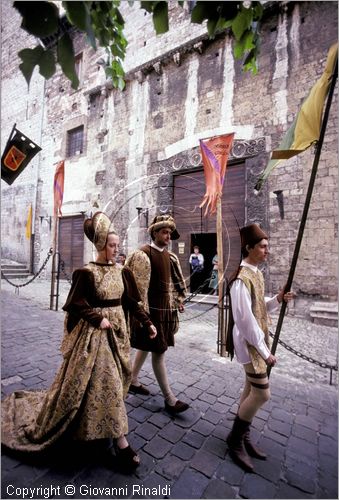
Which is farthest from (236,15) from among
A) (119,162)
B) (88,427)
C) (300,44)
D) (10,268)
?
(10,268)

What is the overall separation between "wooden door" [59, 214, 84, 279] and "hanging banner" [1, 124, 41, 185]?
853 centimetres

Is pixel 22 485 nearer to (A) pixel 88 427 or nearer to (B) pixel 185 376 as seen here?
(A) pixel 88 427

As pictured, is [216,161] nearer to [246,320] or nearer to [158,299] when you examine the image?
[158,299]

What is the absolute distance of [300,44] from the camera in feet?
24.8

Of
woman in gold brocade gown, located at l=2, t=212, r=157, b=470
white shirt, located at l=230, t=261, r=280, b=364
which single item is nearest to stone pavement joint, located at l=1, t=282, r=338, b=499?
woman in gold brocade gown, located at l=2, t=212, r=157, b=470

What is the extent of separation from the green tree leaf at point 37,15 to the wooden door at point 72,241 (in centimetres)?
1193

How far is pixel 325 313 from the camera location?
6699 millimetres

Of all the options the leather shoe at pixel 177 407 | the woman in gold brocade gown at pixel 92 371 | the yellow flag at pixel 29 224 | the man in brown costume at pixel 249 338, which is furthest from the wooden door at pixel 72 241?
the man in brown costume at pixel 249 338

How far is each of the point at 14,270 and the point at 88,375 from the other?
48.7 ft

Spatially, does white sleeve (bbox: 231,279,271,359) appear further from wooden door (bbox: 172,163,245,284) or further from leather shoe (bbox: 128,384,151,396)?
wooden door (bbox: 172,163,245,284)

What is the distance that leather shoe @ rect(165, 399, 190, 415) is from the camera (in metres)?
2.73

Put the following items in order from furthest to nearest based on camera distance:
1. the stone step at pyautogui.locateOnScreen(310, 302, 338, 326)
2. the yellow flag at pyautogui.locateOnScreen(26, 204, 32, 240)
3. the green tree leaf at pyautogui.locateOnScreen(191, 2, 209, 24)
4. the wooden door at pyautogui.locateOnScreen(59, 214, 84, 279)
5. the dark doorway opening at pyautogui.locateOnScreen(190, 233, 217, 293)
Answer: the yellow flag at pyautogui.locateOnScreen(26, 204, 32, 240) < the wooden door at pyautogui.locateOnScreen(59, 214, 84, 279) < the dark doorway opening at pyautogui.locateOnScreen(190, 233, 217, 293) < the stone step at pyautogui.locateOnScreen(310, 302, 338, 326) < the green tree leaf at pyautogui.locateOnScreen(191, 2, 209, 24)

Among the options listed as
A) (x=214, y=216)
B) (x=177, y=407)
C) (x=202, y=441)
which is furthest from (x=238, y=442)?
(x=214, y=216)

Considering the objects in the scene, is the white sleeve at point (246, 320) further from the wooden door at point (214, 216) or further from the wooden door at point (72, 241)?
the wooden door at point (72, 241)
